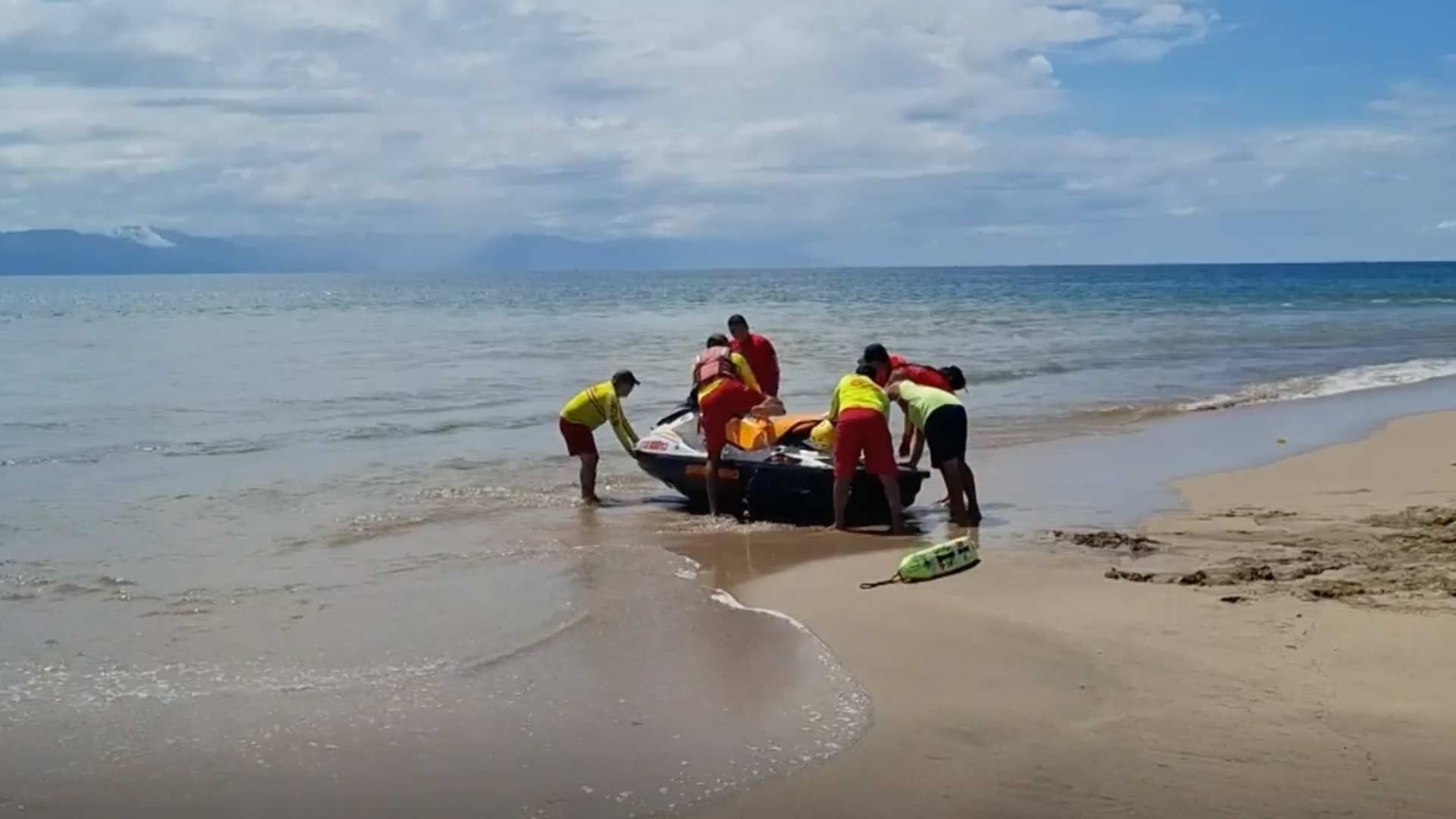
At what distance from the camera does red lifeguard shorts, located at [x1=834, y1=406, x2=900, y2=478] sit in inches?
393

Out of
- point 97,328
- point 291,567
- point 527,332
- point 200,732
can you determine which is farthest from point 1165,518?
point 97,328

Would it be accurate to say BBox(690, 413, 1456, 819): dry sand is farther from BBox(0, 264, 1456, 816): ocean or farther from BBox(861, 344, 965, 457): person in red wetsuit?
BBox(861, 344, 965, 457): person in red wetsuit

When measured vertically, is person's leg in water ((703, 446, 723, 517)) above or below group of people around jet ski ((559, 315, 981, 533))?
below

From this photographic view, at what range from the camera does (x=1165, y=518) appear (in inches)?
395

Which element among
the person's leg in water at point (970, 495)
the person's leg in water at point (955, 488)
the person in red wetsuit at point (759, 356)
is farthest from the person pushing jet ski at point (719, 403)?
the person's leg in water at point (970, 495)

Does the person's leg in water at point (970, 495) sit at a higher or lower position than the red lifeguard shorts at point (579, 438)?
lower

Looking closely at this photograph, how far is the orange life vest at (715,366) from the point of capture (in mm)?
11180

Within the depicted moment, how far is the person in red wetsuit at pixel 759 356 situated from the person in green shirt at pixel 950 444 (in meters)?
2.16

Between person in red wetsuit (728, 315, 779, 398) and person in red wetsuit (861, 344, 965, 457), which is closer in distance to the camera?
person in red wetsuit (861, 344, 965, 457)

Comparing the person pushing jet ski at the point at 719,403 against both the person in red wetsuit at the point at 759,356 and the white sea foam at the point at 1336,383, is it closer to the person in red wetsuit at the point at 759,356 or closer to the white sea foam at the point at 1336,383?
the person in red wetsuit at the point at 759,356

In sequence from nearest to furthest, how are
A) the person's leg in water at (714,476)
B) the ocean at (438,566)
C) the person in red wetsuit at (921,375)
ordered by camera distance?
1. the ocean at (438,566)
2. the person in red wetsuit at (921,375)
3. the person's leg in water at (714,476)

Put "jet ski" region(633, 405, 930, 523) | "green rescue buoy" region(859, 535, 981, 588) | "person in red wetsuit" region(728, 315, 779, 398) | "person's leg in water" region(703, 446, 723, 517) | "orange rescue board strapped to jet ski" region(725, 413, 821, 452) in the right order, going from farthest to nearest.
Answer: "person in red wetsuit" region(728, 315, 779, 398), "orange rescue board strapped to jet ski" region(725, 413, 821, 452), "person's leg in water" region(703, 446, 723, 517), "jet ski" region(633, 405, 930, 523), "green rescue buoy" region(859, 535, 981, 588)

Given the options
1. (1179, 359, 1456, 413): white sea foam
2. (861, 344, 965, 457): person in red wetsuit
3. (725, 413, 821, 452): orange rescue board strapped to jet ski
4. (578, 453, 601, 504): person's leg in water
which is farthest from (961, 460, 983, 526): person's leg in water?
(1179, 359, 1456, 413): white sea foam

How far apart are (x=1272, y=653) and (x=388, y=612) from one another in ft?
14.6
